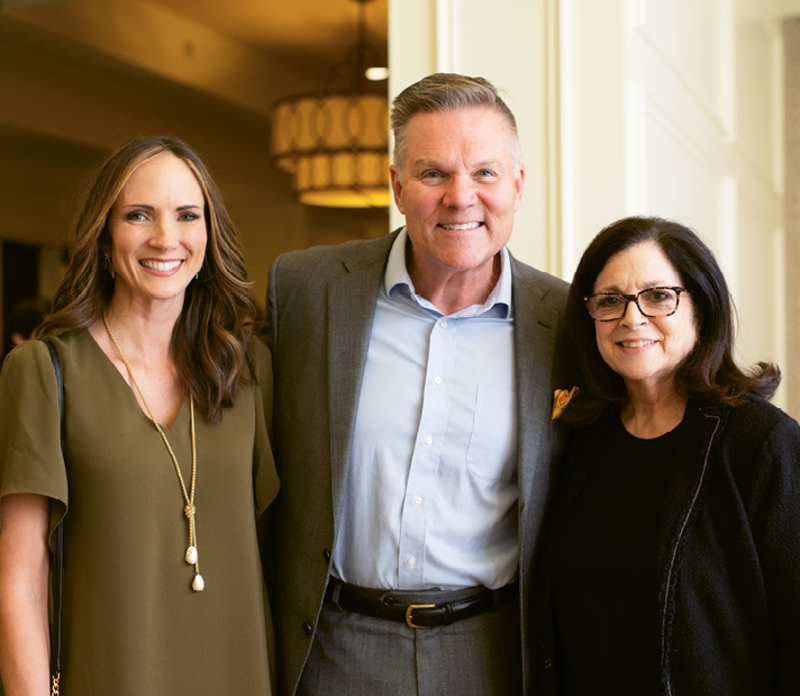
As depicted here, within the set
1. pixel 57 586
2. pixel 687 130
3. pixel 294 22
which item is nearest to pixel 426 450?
pixel 57 586

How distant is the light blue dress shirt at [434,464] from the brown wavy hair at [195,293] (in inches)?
11.1

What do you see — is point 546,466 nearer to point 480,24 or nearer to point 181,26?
A: point 480,24

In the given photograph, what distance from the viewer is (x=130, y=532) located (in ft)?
5.05

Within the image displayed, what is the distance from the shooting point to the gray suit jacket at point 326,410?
1.76 m

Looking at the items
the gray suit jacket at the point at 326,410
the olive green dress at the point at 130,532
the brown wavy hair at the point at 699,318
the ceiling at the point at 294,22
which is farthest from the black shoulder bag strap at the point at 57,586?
the ceiling at the point at 294,22

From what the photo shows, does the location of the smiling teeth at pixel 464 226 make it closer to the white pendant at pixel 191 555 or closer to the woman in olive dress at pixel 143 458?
the woman in olive dress at pixel 143 458

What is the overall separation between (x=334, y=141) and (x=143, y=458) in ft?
9.04

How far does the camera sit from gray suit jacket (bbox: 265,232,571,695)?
1.76 m

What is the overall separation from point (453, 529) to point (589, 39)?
1345mm

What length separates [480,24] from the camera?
7.96 ft

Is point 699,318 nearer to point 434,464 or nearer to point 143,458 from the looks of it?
point 434,464

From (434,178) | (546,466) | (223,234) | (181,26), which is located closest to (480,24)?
(434,178)

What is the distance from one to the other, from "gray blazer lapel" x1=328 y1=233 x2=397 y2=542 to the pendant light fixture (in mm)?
2238

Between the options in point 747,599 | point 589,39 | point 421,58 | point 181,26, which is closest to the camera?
point 747,599
